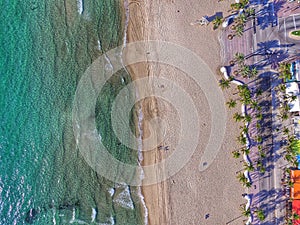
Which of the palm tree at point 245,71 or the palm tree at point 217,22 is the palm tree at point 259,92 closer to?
the palm tree at point 245,71

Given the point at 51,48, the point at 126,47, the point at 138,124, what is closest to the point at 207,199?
the point at 138,124

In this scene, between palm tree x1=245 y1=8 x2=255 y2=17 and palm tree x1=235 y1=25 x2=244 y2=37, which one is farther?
palm tree x1=245 y1=8 x2=255 y2=17

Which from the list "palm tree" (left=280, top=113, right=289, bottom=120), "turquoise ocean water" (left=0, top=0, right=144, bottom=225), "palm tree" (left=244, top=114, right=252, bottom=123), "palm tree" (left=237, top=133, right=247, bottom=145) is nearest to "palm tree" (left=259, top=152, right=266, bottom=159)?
"palm tree" (left=237, top=133, right=247, bottom=145)

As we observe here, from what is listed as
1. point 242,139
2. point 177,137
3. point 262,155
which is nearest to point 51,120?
point 177,137

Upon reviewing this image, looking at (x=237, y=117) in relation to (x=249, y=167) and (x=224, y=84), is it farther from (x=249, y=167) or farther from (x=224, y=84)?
(x=249, y=167)

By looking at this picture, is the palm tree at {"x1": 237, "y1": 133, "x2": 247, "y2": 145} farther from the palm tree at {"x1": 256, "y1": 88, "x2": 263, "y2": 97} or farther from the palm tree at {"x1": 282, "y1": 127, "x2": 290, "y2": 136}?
the palm tree at {"x1": 256, "y1": 88, "x2": 263, "y2": 97}

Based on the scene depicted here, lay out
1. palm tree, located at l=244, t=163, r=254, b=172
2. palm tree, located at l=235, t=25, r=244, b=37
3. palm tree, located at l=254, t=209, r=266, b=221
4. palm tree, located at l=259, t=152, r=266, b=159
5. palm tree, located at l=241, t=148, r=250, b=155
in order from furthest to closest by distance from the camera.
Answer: palm tree, located at l=259, t=152, r=266, b=159 → palm tree, located at l=235, t=25, r=244, b=37 → palm tree, located at l=241, t=148, r=250, b=155 → palm tree, located at l=244, t=163, r=254, b=172 → palm tree, located at l=254, t=209, r=266, b=221

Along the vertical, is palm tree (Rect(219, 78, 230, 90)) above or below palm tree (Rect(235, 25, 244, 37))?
below

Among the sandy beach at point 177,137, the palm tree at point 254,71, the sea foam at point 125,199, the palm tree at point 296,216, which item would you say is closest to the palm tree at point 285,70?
the palm tree at point 254,71
